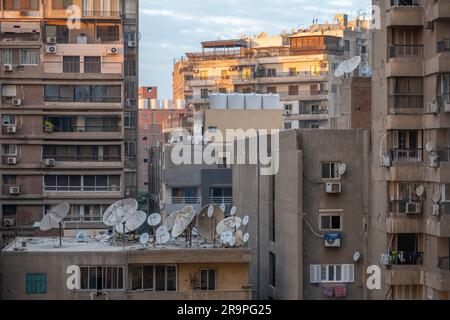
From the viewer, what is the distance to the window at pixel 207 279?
3547 cm

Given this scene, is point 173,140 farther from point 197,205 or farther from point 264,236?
point 264,236

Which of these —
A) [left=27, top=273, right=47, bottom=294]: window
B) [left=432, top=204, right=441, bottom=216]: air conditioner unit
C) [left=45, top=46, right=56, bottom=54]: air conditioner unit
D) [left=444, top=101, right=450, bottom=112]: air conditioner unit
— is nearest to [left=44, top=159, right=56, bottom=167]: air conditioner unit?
[left=45, top=46, right=56, bottom=54]: air conditioner unit

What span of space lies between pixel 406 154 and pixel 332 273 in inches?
182

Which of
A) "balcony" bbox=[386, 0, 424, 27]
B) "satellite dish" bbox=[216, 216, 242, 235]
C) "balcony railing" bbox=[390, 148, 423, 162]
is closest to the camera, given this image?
"balcony" bbox=[386, 0, 424, 27]

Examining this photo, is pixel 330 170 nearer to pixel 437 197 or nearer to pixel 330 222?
pixel 330 222

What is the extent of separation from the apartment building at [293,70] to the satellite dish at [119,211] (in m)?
33.8

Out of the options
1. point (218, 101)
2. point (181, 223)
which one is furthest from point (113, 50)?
point (181, 223)

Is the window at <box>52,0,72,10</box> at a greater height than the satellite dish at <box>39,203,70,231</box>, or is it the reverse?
the window at <box>52,0,72,10</box>

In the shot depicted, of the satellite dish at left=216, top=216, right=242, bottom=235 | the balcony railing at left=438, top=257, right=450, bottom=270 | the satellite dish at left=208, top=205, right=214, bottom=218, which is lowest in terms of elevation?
the balcony railing at left=438, top=257, right=450, bottom=270

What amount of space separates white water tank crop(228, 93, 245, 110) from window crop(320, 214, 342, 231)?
22666 millimetres

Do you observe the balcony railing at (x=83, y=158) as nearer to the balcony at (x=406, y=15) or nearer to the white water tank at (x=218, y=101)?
the white water tank at (x=218, y=101)

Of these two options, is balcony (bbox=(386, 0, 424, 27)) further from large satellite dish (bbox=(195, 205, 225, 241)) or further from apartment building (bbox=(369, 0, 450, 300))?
large satellite dish (bbox=(195, 205, 225, 241))

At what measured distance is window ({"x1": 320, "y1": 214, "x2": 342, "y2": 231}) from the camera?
112ft

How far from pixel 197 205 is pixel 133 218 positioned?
14062mm
